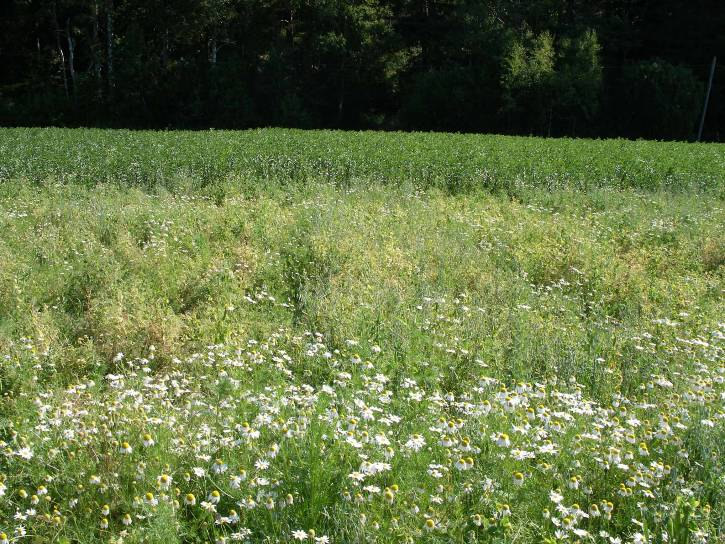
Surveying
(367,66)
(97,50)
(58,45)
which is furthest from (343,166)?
(58,45)

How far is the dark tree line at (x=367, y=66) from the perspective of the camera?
40.0m

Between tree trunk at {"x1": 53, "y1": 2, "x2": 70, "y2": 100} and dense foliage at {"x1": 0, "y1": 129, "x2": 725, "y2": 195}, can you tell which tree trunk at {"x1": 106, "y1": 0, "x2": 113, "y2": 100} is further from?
dense foliage at {"x1": 0, "y1": 129, "x2": 725, "y2": 195}

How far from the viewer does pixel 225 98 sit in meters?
42.5

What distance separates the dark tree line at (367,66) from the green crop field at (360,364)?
90.2 feet

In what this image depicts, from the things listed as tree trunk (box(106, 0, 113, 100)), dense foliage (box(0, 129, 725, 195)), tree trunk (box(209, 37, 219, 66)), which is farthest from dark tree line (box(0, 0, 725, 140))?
dense foliage (box(0, 129, 725, 195))

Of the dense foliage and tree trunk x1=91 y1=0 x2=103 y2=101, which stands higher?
tree trunk x1=91 y1=0 x2=103 y2=101

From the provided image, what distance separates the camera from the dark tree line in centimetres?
3997

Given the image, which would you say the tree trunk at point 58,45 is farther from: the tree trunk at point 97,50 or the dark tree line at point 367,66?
the tree trunk at point 97,50

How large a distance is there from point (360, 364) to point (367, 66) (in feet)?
136

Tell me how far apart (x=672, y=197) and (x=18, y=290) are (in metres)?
13.5

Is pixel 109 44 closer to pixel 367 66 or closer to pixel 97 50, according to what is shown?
pixel 97 50

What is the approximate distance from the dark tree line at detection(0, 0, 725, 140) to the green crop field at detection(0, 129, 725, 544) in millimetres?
27507

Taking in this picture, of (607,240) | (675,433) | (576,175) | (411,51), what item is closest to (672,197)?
(576,175)

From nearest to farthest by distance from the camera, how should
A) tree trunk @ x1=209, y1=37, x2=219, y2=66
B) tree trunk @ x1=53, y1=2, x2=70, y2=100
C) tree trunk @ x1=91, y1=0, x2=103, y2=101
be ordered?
tree trunk @ x1=91, y1=0, x2=103, y2=101 → tree trunk @ x1=53, y1=2, x2=70, y2=100 → tree trunk @ x1=209, y1=37, x2=219, y2=66
